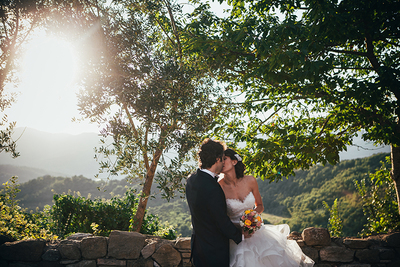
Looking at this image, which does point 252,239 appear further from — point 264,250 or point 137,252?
point 137,252

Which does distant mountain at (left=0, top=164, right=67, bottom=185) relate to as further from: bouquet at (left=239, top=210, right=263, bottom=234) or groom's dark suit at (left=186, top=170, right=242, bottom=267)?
bouquet at (left=239, top=210, right=263, bottom=234)

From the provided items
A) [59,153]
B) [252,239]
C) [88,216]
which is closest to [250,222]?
[252,239]

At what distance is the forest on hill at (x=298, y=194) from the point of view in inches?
679

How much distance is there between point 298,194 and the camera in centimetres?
2197

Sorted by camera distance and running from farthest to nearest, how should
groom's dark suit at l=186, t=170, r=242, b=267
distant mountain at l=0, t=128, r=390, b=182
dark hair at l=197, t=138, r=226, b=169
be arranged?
distant mountain at l=0, t=128, r=390, b=182 → dark hair at l=197, t=138, r=226, b=169 → groom's dark suit at l=186, t=170, r=242, b=267

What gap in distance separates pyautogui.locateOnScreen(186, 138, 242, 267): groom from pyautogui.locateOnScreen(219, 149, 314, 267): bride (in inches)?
10.4

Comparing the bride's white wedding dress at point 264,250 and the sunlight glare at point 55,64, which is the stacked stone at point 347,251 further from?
the sunlight glare at point 55,64

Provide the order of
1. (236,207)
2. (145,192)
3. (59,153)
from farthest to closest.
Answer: (59,153), (145,192), (236,207)

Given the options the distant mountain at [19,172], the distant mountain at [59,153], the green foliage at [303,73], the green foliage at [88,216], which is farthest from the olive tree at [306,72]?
the distant mountain at [59,153]

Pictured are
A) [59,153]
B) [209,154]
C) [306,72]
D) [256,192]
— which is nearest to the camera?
[209,154]

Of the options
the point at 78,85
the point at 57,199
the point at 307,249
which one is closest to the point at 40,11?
the point at 78,85

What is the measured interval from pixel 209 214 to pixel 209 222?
11cm

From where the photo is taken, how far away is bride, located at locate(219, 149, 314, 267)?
2535mm

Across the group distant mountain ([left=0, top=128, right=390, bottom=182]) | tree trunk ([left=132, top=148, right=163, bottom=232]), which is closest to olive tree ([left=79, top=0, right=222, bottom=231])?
tree trunk ([left=132, top=148, right=163, bottom=232])
